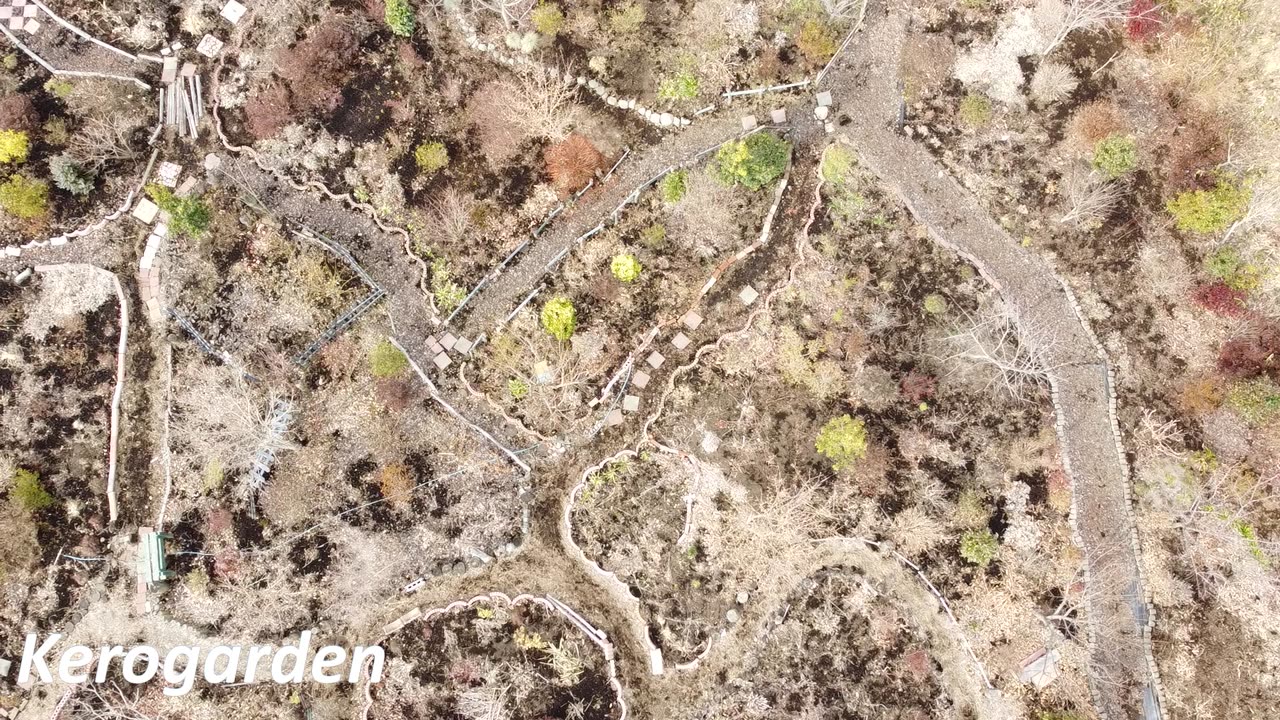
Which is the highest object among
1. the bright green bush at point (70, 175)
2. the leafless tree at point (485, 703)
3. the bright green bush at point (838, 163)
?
the bright green bush at point (838, 163)

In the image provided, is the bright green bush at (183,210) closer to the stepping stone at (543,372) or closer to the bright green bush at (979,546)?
the stepping stone at (543,372)

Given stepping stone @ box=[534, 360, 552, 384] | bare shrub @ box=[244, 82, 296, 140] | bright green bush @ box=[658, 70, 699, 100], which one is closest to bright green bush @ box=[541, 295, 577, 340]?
stepping stone @ box=[534, 360, 552, 384]

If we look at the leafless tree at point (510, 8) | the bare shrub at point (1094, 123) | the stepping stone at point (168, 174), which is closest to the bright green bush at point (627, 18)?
the leafless tree at point (510, 8)

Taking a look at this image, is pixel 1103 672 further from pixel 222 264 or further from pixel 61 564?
pixel 61 564

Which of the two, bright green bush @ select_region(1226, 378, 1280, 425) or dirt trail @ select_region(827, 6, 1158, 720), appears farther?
dirt trail @ select_region(827, 6, 1158, 720)

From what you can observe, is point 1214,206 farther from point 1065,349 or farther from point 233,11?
point 233,11

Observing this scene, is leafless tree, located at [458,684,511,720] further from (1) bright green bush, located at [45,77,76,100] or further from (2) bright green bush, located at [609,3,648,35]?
A: (1) bright green bush, located at [45,77,76,100]

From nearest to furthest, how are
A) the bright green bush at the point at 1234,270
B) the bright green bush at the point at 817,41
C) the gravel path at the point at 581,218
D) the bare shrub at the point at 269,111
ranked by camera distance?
the bright green bush at the point at 1234,270, the bright green bush at the point at 817,41, the bare shrub at the point at 269,111, the gravel path at the point at 581,218
